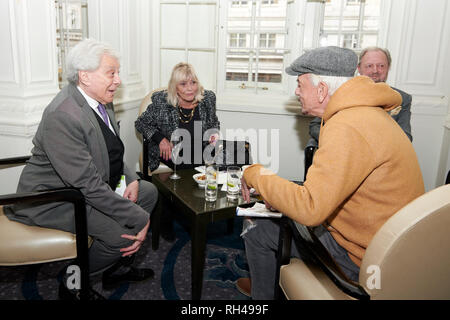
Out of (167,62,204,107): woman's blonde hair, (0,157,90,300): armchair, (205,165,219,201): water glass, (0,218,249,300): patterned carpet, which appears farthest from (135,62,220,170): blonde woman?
(0,157,90,300): armchair

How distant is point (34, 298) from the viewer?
2064mm

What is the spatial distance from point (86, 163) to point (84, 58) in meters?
0.55

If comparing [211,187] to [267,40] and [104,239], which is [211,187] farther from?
[267,40]

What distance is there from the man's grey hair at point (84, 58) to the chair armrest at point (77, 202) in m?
0.63

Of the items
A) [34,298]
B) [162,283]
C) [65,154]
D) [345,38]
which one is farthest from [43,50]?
[345,38]

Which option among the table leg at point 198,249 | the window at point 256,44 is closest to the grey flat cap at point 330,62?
the table leg at point 198,249

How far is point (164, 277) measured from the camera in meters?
2.31

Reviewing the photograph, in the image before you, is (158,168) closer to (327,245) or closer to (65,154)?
(65,154)

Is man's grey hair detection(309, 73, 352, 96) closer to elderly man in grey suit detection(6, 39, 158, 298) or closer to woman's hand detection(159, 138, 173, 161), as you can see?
elderly man in grey suit detection(6, 39, 158, 298)

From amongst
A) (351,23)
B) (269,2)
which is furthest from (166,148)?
(351,23)

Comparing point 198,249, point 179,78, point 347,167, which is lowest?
point 198,249

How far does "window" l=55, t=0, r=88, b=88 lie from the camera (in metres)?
3.35

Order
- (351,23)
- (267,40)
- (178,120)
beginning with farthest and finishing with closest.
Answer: (267,40) < (351,23) < (178,120)

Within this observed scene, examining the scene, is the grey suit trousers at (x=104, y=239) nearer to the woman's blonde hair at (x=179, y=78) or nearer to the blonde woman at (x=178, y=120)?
→ the blonde woman at (x=178, y=120)
